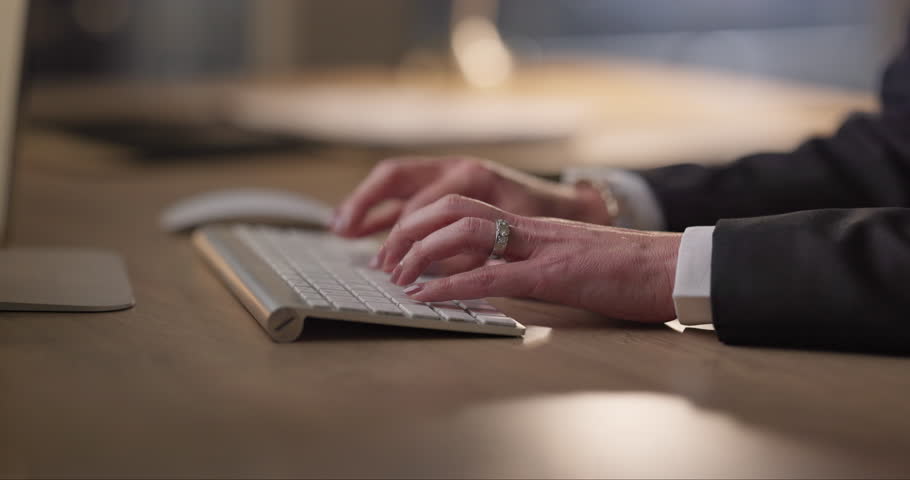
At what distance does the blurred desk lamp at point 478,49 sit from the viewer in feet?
8.09

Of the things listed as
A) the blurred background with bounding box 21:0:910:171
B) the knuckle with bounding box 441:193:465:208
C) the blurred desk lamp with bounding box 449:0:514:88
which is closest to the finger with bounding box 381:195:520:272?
the knuckle with bounding box 441:193:465:208

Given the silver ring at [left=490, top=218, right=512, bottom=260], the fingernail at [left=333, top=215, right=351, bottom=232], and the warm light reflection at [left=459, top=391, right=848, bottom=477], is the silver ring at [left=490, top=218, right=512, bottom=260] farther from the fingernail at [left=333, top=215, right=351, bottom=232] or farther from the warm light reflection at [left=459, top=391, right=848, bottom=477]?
the fingernail at [left=333, top=215, right=351, bottom=232]

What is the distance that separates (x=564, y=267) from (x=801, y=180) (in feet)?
1.61

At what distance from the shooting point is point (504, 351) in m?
0.67

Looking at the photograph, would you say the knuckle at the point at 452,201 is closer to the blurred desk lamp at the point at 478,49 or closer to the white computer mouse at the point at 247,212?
the white computer mouse at the point at 247,212

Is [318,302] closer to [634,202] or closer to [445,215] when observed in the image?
[445,215]

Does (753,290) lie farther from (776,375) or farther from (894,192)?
(894,192)

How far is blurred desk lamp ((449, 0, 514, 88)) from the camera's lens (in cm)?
246

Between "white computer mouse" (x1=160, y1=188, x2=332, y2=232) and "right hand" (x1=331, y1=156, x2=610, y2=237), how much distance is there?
12cm

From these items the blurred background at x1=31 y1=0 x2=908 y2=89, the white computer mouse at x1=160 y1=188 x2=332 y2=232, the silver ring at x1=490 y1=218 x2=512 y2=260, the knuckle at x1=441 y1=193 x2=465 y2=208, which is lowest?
the blurred background at x1=31 y1=0 x2=908 y2=89

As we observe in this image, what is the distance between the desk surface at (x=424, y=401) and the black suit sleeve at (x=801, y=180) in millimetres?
358

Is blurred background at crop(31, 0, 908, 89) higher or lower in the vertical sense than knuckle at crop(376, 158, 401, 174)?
lower

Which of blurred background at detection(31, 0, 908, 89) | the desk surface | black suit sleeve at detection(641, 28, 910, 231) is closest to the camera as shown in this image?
the desk surface

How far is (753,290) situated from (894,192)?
48 cm
